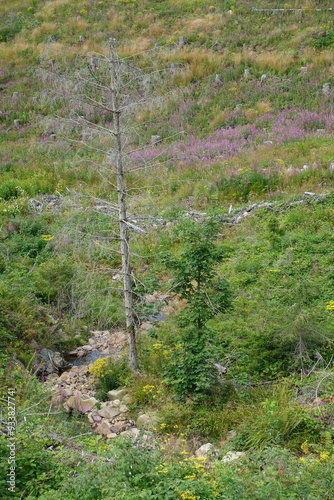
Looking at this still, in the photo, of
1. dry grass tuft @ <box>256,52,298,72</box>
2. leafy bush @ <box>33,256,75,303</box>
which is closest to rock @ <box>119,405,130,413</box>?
leafy bush @ <box>33,256,75,303</box>

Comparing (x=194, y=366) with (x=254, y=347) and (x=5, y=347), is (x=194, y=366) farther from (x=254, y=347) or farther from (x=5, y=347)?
(x=5, y=347)

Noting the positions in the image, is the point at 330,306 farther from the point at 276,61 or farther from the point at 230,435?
the point at 276,61

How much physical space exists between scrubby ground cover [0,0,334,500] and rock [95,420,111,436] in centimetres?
27

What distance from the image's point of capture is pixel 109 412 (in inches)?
216

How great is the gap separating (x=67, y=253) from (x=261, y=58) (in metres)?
14.7

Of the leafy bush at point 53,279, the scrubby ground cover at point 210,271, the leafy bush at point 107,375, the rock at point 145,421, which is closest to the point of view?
the scrubby ground cover at point 210,271

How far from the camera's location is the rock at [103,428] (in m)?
5.18

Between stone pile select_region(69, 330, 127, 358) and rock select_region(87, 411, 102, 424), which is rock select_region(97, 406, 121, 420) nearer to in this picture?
rock select_region(87, 411, 102, 424)

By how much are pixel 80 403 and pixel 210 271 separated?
2646mm

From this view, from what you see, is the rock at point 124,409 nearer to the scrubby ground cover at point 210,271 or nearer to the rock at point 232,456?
the scrubby ground cover at point 210,271

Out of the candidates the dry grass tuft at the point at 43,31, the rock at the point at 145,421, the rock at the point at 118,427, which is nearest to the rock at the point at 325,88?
the rock at the point at 145,421

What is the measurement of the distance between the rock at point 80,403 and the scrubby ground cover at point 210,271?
13.9 inches

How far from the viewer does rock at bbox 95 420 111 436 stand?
518 cm

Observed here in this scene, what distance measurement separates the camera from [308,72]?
16562mm
